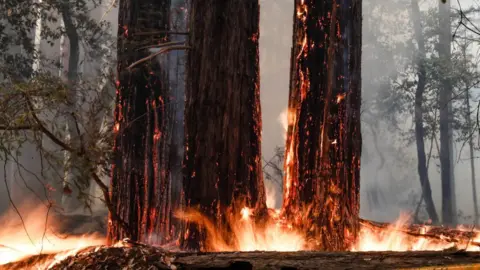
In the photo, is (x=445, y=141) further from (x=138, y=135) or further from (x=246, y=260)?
(x=246, y=260)

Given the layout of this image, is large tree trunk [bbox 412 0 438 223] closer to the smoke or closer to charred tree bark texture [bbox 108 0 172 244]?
the smoke

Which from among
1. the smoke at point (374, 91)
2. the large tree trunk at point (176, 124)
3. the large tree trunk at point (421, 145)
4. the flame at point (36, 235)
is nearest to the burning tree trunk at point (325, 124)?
the large tree trunk at point (176, 124)

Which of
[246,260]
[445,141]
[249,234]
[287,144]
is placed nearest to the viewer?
[246,260]

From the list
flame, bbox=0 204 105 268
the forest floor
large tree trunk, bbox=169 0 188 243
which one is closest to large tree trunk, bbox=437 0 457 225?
flame, bbox=0 204 105 268

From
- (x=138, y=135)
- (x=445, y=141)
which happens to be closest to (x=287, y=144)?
(x=138, y=135)

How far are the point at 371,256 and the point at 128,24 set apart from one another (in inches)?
192

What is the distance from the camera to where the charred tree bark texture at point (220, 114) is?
513cm

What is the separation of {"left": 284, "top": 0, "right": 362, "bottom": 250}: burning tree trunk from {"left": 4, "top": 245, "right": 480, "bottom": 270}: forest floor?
209 centimetres

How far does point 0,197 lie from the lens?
1758cm

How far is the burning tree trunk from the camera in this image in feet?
17.9

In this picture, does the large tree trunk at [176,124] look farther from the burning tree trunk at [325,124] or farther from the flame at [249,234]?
the burning tree trunk at [325,124]

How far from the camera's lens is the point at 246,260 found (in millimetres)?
3053

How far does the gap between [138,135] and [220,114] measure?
2113mm

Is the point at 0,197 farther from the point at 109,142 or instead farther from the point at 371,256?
the point at 371,256
